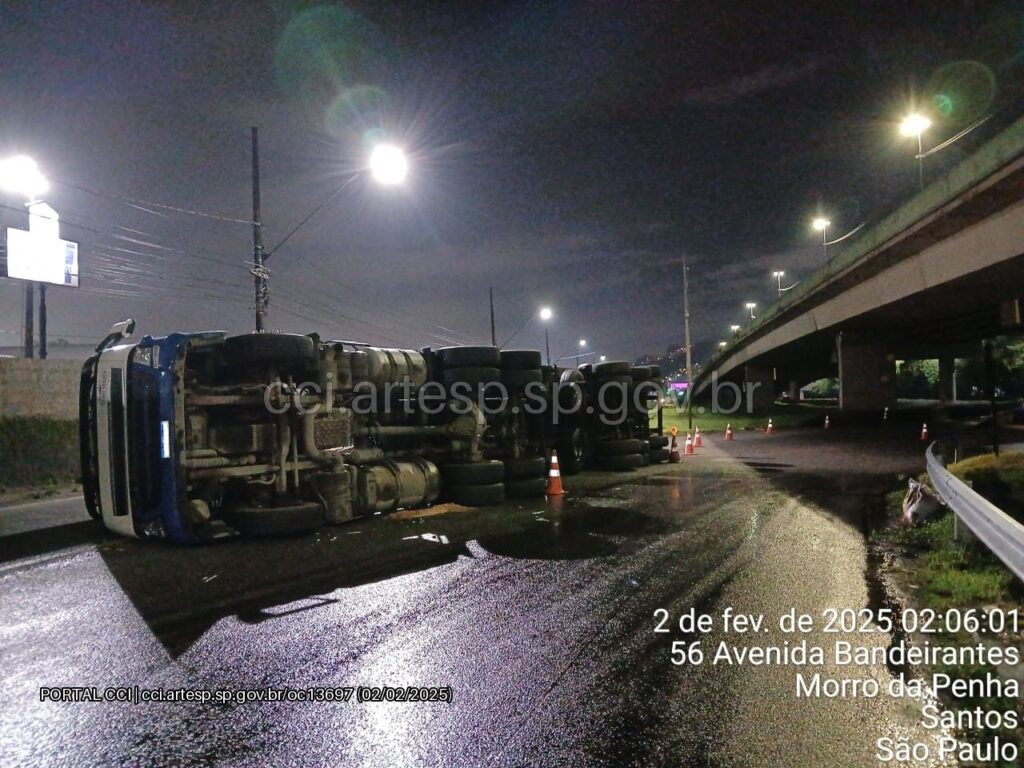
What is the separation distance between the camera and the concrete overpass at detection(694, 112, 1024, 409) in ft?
52.9

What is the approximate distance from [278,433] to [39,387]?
33.4 feet

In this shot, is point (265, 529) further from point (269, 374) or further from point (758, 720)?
point (758, 720)

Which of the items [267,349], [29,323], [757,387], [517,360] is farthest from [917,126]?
[757,387]

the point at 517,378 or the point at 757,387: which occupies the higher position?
the point at 757,387

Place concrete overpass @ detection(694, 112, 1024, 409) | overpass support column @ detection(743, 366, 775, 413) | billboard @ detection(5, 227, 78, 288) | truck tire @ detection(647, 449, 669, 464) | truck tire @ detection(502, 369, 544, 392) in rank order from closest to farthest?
truck tire @ detection(502, 369, 544, 392) → truck tire @ detection(647, 449, 669, 464) → concrete overpass @ detection(694, 112, 1024, 409) → billboard @ detection(5, 227, 78, 288) → overpass support column @ detection(743, 366, 775, 413)

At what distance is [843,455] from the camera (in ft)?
56.7

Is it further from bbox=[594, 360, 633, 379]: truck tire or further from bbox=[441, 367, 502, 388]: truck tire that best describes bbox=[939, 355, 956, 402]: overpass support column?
bbox=[441, 367, 502, 388]: truck tire

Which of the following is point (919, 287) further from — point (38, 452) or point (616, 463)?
point (38, 452)

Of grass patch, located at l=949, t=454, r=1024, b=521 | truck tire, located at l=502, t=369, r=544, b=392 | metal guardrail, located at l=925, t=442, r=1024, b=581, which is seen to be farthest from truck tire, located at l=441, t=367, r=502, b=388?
grass patch, located at l=949, t=454, r=1024, b=521

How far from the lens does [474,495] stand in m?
9.50

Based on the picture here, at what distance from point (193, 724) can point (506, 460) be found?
7.71m

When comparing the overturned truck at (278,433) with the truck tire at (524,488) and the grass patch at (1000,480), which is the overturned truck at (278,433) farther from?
the grass patch at (1000,480)

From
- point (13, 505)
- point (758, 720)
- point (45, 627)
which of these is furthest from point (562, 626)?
point (13, 505)

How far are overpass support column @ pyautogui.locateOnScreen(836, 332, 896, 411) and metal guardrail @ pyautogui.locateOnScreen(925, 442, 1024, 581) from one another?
1293 inches
